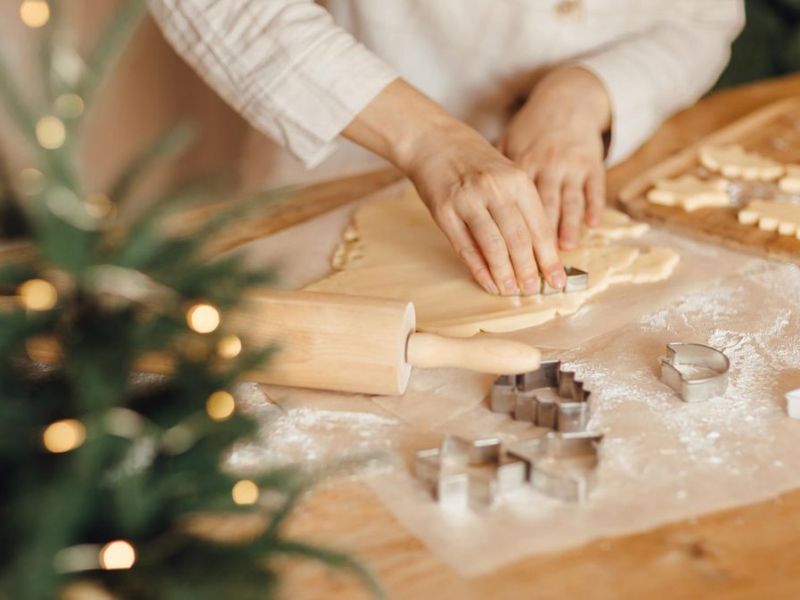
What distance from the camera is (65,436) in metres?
0.57

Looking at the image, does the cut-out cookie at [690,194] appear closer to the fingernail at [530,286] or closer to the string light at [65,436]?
the fingernail at [530,286]

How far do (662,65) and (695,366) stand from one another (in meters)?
0.75

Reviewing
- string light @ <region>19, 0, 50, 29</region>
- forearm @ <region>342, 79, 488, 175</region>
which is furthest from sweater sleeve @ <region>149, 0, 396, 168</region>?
string light @ <region>19, 0, 50, 29</region>

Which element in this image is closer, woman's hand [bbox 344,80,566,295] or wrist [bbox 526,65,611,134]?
woman's hand [bbox 344,80,566,295]

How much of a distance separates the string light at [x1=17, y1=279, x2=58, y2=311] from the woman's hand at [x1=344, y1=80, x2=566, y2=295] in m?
0.69

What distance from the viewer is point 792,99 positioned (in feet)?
5.95

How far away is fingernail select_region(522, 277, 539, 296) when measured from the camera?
119cm

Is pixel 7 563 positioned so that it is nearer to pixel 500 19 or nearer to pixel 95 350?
pixel 95 350

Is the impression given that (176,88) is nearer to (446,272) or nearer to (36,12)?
(446,272)

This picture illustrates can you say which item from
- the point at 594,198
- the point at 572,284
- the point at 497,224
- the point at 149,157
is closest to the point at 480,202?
the point at 497,224

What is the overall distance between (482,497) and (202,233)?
348mm

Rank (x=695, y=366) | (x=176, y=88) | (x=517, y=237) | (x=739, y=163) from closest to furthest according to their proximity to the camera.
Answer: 1. (x=695, y=366)
2. (x=517, y=237)
3. (x=739, y=163)
4. (x=176, y=88)

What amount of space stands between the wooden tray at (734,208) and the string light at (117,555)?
988mm

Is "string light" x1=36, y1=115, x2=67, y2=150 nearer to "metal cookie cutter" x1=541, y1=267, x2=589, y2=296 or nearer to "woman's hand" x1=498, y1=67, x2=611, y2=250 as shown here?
"metal cookie cutter" x1=541, y1=267, x2=589, y2=296
